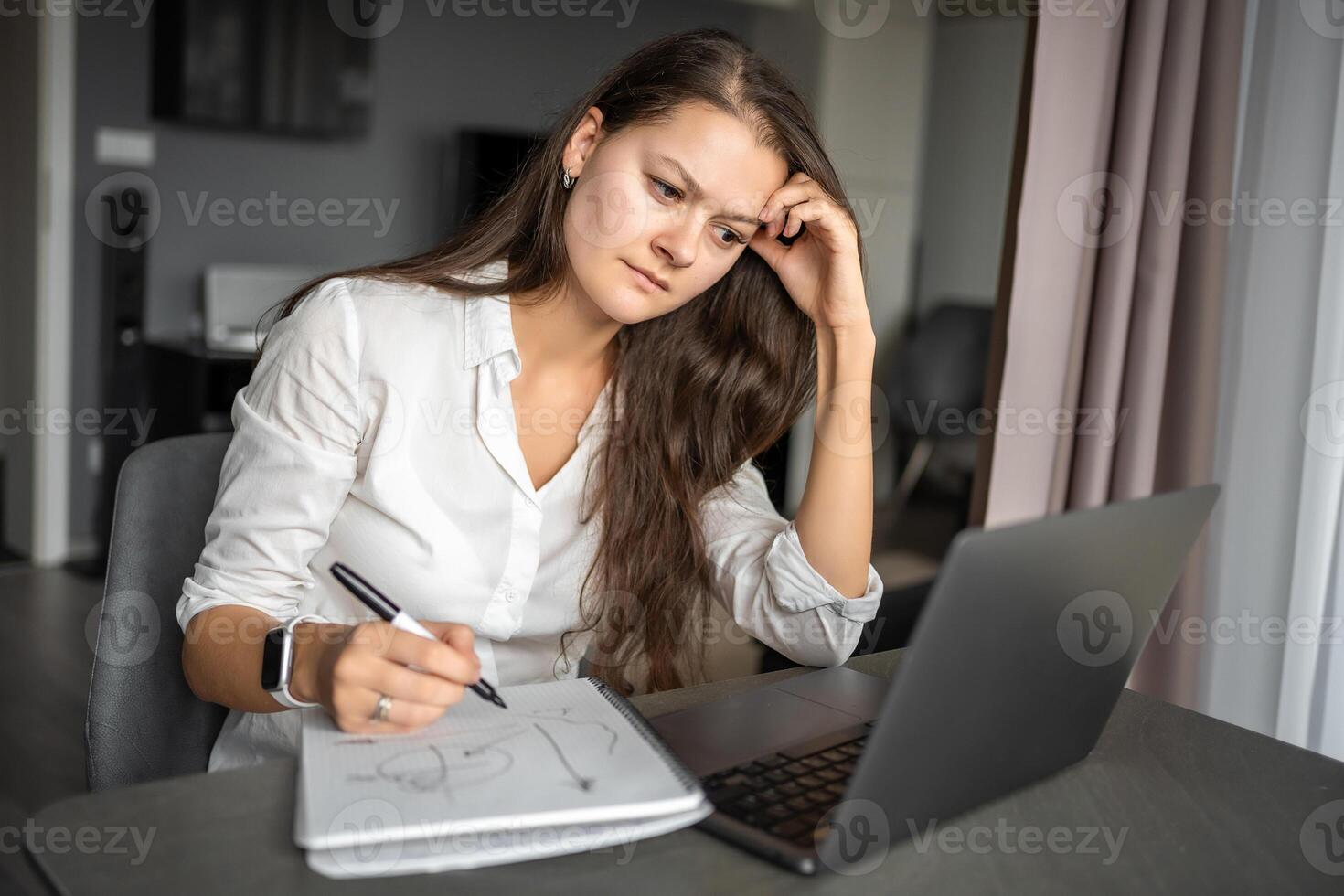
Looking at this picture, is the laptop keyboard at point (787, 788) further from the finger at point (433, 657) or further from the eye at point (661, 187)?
the eye at point (661, 187)

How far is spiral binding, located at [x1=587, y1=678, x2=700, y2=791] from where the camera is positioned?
0.77 metres

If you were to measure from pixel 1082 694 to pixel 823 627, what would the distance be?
0.34m

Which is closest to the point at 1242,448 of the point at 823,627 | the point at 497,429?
the point at 823,627

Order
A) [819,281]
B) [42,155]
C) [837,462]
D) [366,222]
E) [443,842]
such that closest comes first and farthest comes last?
[443,842] → [837,462] → [819,281] → [42,155] → [366,222]

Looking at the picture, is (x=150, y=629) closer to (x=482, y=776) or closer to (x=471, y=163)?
(x=482, y=776)

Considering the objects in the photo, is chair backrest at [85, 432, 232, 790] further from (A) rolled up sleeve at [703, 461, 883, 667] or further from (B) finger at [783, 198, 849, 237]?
(B) finger at [783, 198, 849, 237]

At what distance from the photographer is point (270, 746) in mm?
1129

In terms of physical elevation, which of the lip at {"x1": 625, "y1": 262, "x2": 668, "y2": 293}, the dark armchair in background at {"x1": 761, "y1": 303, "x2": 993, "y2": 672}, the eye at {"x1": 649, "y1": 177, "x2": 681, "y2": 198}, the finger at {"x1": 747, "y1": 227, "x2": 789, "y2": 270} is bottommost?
the dark armchair in background at {"x1": 761, "y1": 303, "x2": 993, "y2": 672}

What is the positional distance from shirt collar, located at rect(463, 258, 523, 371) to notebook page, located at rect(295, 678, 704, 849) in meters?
0.46

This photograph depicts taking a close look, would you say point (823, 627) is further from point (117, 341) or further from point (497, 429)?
point (117, 341)

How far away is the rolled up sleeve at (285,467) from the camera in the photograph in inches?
41.5

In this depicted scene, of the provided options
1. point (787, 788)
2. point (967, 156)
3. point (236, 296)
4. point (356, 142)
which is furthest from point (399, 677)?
point (967, 156)

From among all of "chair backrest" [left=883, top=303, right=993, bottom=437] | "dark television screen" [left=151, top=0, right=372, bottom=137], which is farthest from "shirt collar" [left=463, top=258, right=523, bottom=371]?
"chair backrest" [left=883, top=303, right=993, bottom=437]

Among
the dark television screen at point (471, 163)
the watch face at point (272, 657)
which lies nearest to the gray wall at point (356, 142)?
the dark television screen at point (471, 163)
